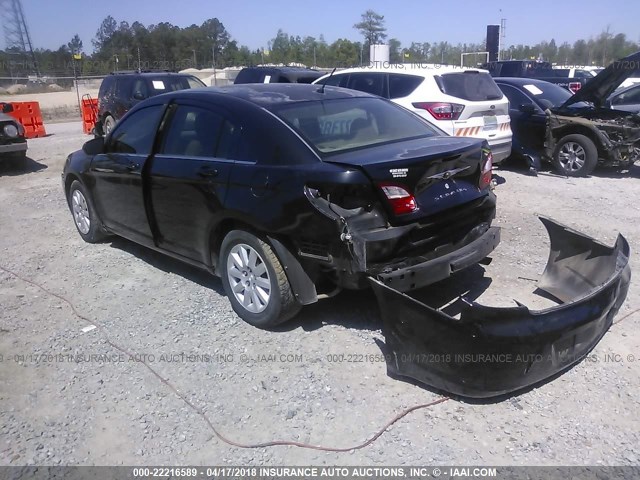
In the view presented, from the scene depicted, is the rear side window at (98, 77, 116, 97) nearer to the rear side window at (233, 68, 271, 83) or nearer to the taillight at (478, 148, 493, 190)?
the rear side window at (233, 68, 271, 83)

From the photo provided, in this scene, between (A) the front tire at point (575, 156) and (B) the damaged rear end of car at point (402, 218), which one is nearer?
(B) the damaged rear end of car at point (402, 218)

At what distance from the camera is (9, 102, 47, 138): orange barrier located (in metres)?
16.3

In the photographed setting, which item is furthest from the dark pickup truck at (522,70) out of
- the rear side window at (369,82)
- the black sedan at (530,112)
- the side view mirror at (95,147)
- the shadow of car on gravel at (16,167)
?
the side view mirror at (95,147)

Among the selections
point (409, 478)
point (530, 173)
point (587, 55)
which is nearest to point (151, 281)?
point (409, 478)

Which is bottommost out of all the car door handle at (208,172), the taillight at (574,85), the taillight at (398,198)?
the taillight at (574,85)

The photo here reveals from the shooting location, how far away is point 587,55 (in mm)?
51594

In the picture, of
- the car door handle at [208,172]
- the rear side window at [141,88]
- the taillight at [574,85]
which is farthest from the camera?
the taillight at [574,85]

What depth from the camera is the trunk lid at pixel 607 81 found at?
891cm

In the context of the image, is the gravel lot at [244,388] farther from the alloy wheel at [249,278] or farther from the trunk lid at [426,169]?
the trunk lid at [426,169]

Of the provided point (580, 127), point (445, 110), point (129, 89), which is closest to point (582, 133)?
point (580, 127)

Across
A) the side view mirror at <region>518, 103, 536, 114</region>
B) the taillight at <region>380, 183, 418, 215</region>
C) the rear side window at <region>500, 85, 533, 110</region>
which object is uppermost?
the taillight at <region>380, 183, 418, 215</region>

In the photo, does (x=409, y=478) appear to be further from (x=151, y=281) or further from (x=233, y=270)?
(x=151, y=281)

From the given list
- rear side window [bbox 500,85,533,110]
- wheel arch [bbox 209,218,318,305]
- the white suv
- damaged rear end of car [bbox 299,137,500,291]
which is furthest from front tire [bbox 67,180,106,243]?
rear side window [bbox 500,85,533,110]

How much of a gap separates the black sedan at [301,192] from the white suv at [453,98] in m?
3.56
